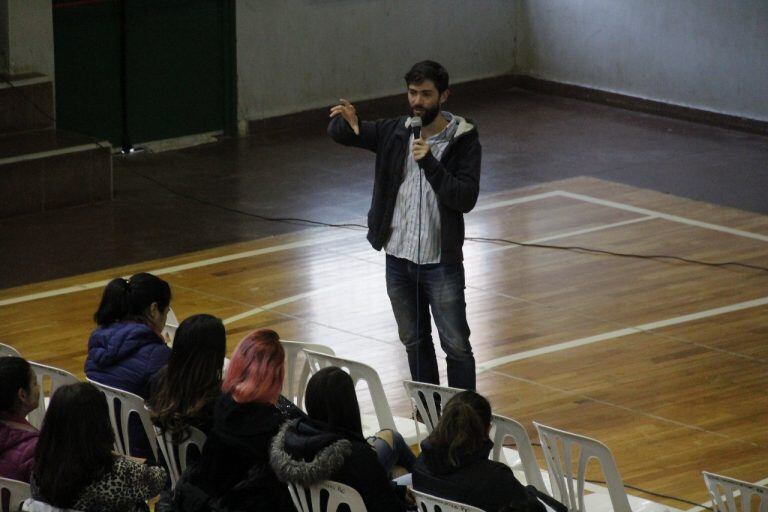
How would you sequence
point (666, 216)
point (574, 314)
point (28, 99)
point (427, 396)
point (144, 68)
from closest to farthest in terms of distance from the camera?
point (427, 396)
point (574, 314)
point (666, 216)
point (28, 99)
point (144, 68)

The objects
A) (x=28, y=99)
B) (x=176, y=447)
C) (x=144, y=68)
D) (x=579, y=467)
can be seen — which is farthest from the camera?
(x=144, y=68)

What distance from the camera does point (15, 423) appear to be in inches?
194

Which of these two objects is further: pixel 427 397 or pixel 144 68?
pixel 144 68

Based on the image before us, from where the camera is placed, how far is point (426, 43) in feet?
50.0

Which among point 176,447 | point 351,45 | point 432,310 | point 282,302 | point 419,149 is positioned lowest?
point 282,302

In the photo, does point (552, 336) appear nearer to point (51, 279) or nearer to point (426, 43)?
point (51, 279)

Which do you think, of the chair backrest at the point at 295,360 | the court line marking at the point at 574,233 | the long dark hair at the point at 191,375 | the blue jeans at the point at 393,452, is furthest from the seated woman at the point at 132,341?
the court line marking at the point at 574,233

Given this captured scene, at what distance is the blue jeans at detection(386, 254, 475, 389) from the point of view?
6.34 m

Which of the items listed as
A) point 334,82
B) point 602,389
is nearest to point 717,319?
point 602,389

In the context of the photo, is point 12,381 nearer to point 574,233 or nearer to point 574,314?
point 574,314

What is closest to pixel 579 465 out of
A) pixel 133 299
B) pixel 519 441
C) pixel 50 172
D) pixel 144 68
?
pixel 519 441

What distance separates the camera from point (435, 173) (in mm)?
6023

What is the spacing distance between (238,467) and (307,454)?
1.35ft

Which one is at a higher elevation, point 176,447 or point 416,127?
point 416,127
